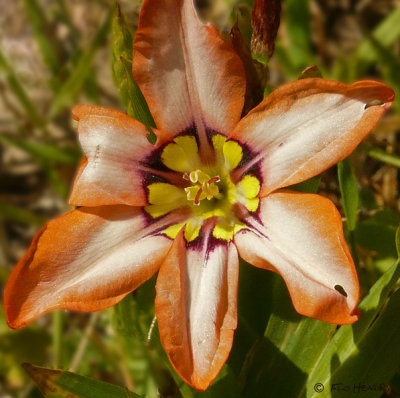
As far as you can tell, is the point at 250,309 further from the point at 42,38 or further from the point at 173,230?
the point at 42,38

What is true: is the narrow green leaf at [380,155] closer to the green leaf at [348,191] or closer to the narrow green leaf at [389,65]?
the green leaf at [348,191]

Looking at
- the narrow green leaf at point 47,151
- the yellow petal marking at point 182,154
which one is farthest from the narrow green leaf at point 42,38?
the yellow petal marking at point 182,154

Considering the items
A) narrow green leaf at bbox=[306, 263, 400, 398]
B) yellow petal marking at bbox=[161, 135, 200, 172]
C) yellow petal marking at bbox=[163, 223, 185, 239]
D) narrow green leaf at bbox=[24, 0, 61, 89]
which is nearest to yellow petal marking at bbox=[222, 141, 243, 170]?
yellow petal marking at bbox=[161, 135, 200, 172]

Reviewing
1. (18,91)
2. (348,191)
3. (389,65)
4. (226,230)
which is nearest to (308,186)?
(348,191)

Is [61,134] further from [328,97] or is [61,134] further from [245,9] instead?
[328,97]

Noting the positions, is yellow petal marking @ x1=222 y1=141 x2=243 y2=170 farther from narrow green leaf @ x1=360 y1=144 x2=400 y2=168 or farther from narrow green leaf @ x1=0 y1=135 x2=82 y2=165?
narrow green leaf @ x1=0 y1=135 x2=82 y2=165

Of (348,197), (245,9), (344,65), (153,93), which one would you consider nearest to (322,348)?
(348,197)
